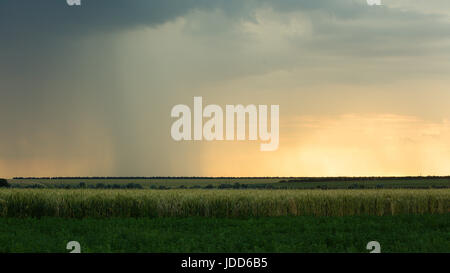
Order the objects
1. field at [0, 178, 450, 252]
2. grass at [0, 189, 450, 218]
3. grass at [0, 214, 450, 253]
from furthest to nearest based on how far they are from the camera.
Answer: grass at [0, 189, 450, 218] → field at [0, 178, 450, 252] → grass at [0, 214, 450, 253]

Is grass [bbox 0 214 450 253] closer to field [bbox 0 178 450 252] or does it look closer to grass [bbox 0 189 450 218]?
field [bbox 0 178 450 252]

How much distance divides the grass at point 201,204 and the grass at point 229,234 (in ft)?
7.32

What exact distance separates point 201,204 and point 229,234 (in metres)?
8.54

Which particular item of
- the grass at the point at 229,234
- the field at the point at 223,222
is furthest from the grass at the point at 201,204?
the grass at the point at 229,234

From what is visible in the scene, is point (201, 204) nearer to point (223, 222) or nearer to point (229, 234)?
point (223, 222)

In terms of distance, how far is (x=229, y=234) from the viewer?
80.0 ft

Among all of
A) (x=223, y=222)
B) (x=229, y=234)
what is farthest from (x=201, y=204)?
(x=229, y=234)

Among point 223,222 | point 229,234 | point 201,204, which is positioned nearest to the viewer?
point 229,234

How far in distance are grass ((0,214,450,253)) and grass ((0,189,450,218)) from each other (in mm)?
2232

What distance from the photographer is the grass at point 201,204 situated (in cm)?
3269

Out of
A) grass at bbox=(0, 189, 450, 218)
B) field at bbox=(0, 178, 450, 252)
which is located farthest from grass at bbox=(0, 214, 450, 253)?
grass at bbox=(0, 189, 450, 218)

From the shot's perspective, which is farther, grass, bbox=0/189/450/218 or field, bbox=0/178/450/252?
grass, bbox=0/189/450/218

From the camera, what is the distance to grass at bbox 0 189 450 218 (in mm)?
32688
